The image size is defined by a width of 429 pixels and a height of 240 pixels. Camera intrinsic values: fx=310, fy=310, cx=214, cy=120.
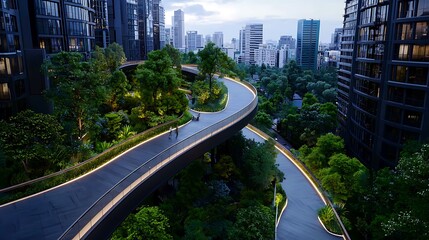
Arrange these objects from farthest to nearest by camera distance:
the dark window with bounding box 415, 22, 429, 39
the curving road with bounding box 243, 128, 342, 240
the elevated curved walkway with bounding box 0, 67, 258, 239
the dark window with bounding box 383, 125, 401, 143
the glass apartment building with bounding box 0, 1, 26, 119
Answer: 1. the dark window with bounding box 383, 125, 401, 143
2. the dark window with bounding box 415, 22, 429, 39
3. the glass apartment building with bounding box 0, 1, 26, 119
4. the curving road with bounding box 243, 128, 342, 240
5. the elevated curved walkway with bounding box 0, 67, 258, 239

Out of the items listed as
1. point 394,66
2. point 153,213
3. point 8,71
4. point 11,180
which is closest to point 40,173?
point 11,180

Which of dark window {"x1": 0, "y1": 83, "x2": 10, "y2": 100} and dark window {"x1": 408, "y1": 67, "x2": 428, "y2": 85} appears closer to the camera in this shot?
dark window {"x1": 0, "y1": 83, "x2": 10, "y2": 100}

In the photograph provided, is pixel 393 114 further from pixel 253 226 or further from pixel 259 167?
pixel 253 226

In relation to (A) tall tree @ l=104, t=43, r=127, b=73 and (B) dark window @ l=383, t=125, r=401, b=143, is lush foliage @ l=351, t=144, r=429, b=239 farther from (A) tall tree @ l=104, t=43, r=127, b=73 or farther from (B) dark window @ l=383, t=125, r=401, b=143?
(A) tall tree @ l=104, t=43, r=127, b=73

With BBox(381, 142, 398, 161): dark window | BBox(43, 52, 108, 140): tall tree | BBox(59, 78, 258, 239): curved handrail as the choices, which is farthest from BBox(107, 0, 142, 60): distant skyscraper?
BBox(381, 142, 398, 161): dark window

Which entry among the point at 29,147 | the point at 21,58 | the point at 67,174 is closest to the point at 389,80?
the point at 67,174

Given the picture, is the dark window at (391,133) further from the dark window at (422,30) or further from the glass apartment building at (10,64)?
the glass apartment building at (10,64)

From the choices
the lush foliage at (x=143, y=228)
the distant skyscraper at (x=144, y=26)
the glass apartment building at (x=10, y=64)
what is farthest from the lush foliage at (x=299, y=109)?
the distant skyscraper at (x=144, y=26)
